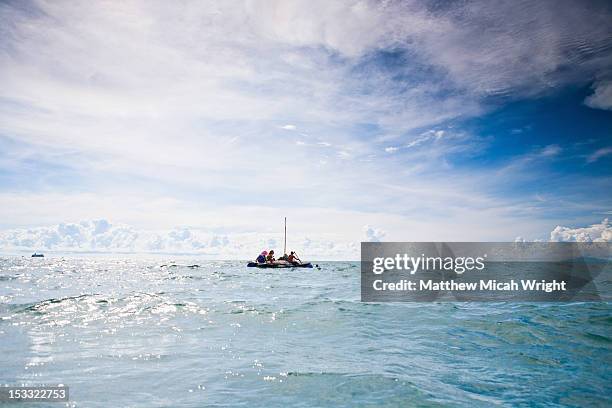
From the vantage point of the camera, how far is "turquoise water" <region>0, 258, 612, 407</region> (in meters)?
8.22

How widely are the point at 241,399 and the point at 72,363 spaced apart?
575 cm

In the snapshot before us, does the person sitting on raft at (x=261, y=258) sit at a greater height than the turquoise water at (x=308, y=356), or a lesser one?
greater

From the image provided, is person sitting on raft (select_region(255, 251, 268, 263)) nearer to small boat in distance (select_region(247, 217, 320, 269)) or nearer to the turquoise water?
small boat in distance (select_region(247, 217, 320, 269))

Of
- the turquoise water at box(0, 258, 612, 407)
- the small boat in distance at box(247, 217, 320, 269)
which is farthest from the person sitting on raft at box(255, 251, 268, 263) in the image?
the turquoise water at box(0, 258, 612, 407)

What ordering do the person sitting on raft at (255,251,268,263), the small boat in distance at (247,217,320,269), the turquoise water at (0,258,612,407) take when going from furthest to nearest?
the person sitting on raft at (255,251,268,263)
the small boat in distance at (247,217,320,269)
the turquoise water at (0,258,612,407)

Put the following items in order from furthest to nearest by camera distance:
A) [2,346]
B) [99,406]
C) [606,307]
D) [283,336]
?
[606,307], [283,336], [2,346], [99,406]

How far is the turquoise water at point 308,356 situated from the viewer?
8.22 metres

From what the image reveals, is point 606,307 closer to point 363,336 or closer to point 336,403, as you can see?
point 363,336

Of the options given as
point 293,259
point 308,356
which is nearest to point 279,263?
point 293,259

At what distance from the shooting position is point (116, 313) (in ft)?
62.5

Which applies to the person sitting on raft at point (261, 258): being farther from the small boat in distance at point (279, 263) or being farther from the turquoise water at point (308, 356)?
the turquoise water at point (308, 356)

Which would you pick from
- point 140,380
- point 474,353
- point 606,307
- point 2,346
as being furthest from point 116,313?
point 606,307

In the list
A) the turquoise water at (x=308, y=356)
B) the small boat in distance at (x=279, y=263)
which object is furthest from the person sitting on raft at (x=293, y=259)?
the turquoise water at (x=308, y=356)

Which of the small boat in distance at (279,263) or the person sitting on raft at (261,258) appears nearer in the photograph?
the small boat in distance at (279,263)
